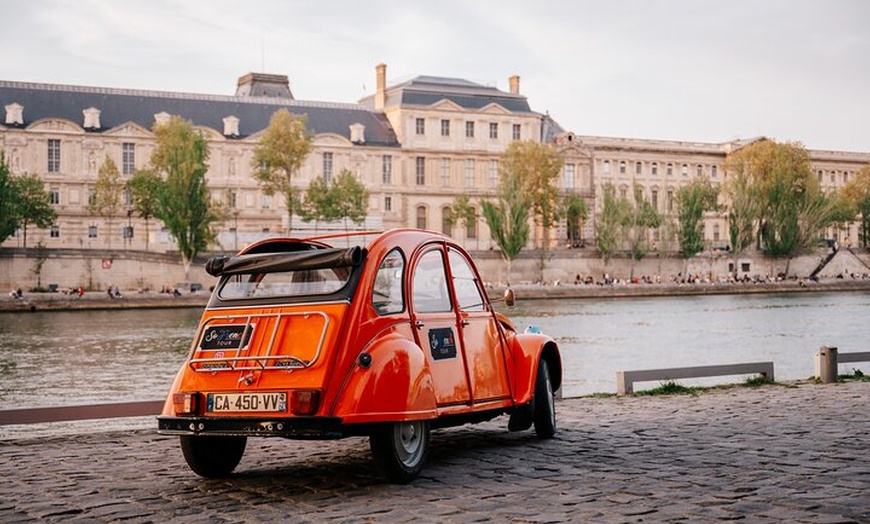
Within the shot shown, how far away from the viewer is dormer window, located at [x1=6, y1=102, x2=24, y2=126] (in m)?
78.9

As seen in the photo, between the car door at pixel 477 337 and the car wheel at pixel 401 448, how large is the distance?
103cm

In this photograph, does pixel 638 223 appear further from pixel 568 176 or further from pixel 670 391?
pixel 670 391

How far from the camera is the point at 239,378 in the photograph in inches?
315

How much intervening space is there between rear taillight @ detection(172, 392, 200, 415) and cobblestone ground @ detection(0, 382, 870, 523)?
561 millimetres

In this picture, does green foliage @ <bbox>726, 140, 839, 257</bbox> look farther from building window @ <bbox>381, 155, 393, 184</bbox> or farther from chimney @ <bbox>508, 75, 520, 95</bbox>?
building window @ <bbox>381, 155, 393, 184</bbox>

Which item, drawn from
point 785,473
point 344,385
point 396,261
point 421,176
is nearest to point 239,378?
point 344,385

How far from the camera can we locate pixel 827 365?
15875mm

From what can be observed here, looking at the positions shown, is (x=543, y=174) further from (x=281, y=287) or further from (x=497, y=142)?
(x=281, y=287)

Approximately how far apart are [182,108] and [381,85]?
64.0ft

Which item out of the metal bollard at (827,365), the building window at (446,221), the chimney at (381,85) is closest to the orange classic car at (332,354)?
the metal bollard at (827,365)

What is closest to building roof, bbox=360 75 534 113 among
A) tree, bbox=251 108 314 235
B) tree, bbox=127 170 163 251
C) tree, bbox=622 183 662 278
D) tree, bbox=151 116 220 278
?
tree, bbox=622 183 662 278

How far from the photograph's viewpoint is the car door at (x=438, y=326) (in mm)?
8672

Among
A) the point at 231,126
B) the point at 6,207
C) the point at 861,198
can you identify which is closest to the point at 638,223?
the point at 861,198

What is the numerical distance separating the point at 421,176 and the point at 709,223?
37311mm
